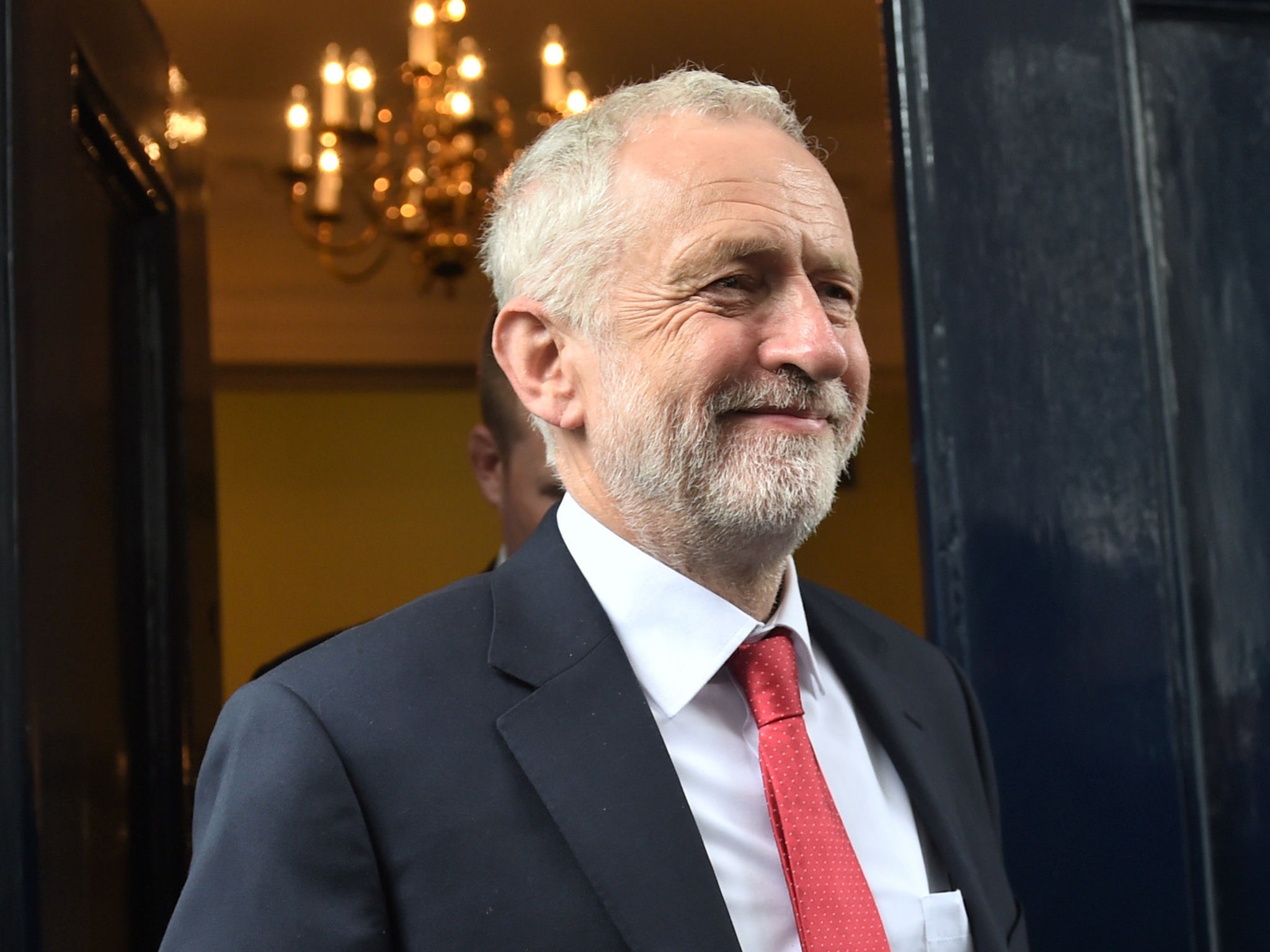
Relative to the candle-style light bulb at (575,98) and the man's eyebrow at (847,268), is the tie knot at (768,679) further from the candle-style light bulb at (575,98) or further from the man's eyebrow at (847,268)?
the candle-style light bulb at (575,98)

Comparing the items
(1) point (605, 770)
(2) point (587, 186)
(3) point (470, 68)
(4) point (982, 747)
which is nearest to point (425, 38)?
(3) point (470, 68)

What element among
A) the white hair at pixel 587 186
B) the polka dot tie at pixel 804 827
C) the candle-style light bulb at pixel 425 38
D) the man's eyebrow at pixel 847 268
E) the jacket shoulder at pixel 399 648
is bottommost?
the polka dot tie at pixel 804 827

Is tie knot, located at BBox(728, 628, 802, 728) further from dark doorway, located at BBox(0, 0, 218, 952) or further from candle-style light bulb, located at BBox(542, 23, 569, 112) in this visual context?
candle-style light bulb, located at BBox(542, 23, 569, 112)

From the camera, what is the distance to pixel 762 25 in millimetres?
3992

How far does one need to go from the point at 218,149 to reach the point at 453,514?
1762mm

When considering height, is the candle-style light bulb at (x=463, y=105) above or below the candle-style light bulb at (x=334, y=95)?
below

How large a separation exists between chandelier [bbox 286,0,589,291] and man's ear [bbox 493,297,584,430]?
1959 millimetres

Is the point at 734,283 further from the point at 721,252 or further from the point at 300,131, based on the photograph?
the point at 300,131

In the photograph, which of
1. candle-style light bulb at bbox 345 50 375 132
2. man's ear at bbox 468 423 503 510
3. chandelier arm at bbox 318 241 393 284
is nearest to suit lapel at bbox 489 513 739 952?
man's ear at bbox 468 423 503 510

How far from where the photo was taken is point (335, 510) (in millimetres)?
5441

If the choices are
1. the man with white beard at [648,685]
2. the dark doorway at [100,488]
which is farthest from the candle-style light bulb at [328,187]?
the man with white beard at [648,685]

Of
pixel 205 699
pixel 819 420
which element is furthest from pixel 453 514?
pixel 819 420

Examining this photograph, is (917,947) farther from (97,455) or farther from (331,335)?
(331,335)

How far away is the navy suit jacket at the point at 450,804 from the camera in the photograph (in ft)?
3.08
